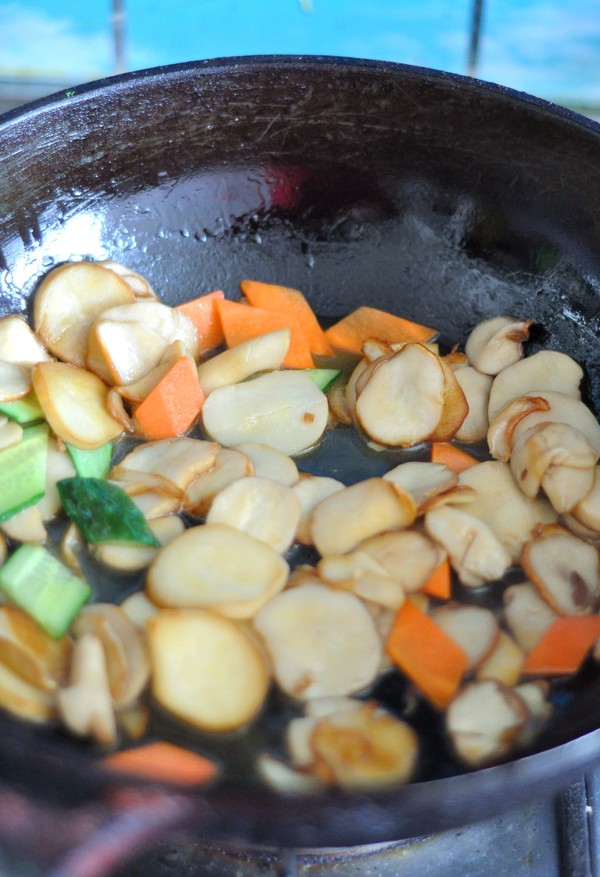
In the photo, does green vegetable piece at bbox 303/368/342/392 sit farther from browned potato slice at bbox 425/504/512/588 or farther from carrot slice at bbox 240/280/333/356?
browned potato slice at bbox 425/504/512/588

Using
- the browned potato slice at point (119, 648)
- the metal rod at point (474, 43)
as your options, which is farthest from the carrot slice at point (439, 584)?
the metal rod at point (474, 43)

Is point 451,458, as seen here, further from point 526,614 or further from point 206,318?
point 206,318

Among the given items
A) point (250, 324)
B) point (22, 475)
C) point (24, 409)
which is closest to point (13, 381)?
point (24, 409)

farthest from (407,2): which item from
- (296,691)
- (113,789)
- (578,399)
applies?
(113,789)

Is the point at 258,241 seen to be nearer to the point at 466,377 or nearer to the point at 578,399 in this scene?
the point at 466,377

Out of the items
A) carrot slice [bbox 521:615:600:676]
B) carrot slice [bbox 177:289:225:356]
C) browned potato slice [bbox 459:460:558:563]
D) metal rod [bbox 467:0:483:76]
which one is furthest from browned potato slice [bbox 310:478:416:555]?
metal rod [bbox 467:0:483:76]

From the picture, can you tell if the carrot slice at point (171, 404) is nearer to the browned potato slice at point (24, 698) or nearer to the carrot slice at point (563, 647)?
the browned potato slice at point (24, 698)
